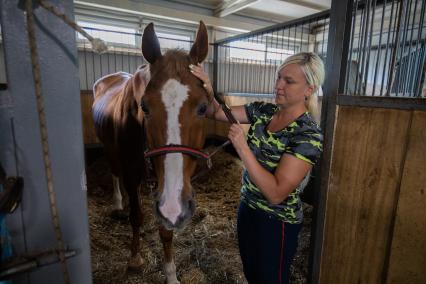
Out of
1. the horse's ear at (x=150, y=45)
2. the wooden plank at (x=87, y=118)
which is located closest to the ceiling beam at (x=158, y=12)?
the wooden plank at (x=87, y=118)

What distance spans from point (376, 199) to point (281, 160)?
49 cm

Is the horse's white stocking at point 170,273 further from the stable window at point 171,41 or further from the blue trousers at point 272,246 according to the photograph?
the stable window at point 171,41

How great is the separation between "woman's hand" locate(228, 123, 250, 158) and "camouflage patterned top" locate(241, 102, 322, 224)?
150 mm

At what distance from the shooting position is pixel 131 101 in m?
1.49

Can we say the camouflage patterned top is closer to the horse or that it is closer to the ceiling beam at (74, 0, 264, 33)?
the horse

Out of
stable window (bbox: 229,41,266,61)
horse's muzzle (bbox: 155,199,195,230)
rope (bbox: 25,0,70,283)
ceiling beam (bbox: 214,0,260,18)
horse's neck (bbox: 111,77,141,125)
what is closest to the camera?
rope (bbox: 25,0,70,283)

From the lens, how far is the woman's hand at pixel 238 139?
0.93 metres

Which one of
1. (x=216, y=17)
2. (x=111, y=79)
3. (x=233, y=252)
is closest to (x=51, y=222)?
(x=233, y=252)

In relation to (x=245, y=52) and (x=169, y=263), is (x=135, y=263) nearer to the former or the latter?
(x=169, y=263)

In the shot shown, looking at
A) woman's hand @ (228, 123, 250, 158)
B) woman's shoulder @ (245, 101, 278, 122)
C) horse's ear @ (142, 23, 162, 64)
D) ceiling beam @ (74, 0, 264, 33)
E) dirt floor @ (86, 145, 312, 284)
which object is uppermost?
ceiling beam @ (74, 0, 264, 33)

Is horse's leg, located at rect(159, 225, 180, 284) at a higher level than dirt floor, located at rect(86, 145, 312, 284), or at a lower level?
higher

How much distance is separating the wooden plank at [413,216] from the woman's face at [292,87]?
1.31 ft

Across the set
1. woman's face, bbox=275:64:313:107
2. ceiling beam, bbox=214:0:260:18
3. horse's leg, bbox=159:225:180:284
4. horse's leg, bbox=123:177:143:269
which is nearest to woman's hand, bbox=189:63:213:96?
woman's face, bbox=275:64:313:107

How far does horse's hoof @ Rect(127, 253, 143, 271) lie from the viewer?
1.74 m
